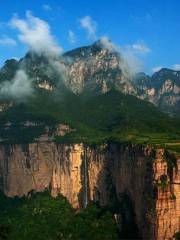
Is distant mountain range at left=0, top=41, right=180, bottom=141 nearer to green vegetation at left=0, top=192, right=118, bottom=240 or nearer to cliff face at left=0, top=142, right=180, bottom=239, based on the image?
cliff face at left=0, top=142, right=180, bottom=239

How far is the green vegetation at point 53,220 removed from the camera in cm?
7256

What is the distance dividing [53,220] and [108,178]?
9283 millimetres

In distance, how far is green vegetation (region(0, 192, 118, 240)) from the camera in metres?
72.6

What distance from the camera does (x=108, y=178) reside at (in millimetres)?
82312

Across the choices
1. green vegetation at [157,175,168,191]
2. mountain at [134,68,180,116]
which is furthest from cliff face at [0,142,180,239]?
mountain at [134,68,180,116]

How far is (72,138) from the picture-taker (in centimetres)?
9881

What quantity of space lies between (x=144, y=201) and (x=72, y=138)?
34.7m

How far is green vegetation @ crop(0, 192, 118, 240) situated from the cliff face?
2031 millimetres

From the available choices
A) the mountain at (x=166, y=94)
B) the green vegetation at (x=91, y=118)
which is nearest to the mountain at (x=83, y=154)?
the green vegetation at (x=91, y=118)

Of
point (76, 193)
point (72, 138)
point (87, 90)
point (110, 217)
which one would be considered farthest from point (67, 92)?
point (110, 217)

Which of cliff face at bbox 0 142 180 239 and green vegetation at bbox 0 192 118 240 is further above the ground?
cliff face at bbox 0 142 180 239

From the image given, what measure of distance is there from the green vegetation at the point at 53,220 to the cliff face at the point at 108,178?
6.66 ft

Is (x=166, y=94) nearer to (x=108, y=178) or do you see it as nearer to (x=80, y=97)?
(x=80, y=97)

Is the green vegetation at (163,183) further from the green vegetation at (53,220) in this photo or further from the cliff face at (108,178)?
the green vegetation at (53,220)
